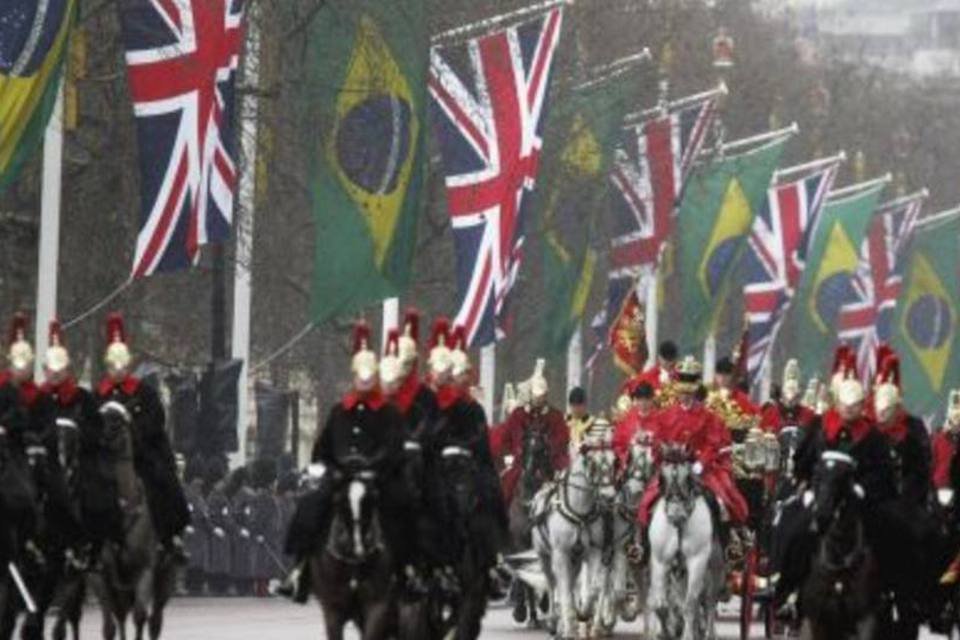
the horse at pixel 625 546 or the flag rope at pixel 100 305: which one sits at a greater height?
the flag rope at pixel 100 305

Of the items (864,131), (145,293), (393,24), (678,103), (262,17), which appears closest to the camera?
(393,24)

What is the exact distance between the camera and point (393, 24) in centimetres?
5078

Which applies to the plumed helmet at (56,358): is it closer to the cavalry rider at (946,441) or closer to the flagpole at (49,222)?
the cavalry rider at (946,441)

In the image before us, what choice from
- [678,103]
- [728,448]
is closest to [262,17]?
[728,448]

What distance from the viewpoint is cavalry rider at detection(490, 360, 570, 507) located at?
44.5 meters

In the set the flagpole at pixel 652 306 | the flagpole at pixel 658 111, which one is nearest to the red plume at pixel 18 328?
the flagpole at pixel 658 111

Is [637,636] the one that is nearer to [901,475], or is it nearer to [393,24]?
[393,24]

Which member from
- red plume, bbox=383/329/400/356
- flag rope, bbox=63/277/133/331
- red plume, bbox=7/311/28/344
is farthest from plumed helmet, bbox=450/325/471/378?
flag rope, bbox=63/277/133/331

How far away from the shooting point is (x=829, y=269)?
8175cm

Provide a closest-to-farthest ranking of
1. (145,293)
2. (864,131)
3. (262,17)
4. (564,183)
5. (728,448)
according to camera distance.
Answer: (728,448) → (262,17) → (145,293) → (564,183) → (864,131)

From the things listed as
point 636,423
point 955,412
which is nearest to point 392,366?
point 636,423

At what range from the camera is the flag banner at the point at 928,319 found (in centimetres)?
8519

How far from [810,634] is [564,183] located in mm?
35041

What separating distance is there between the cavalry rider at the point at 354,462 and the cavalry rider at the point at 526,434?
1104cm
